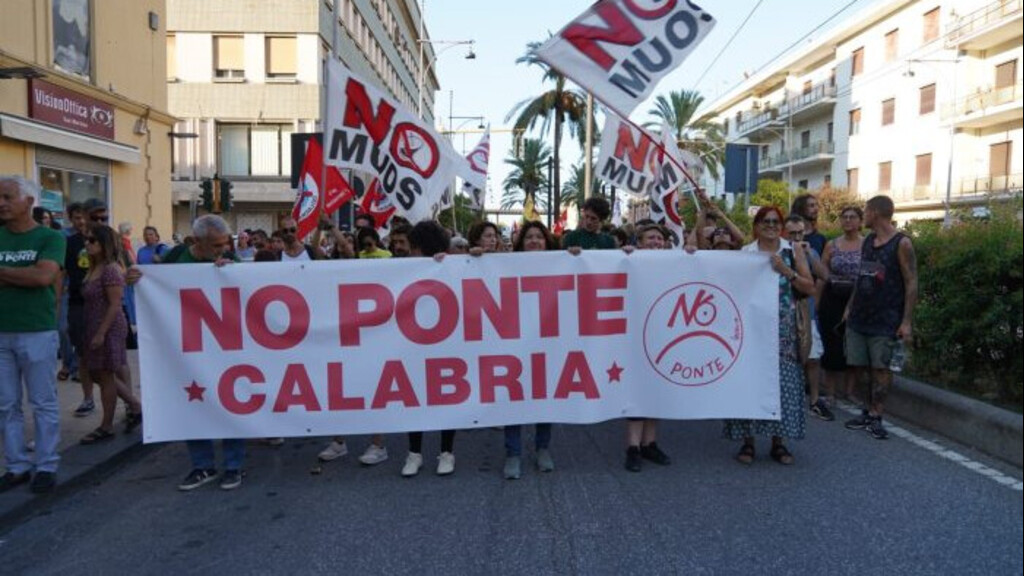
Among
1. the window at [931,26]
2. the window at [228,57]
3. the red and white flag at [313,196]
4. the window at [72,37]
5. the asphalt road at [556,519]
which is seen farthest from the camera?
the window at [931,26]

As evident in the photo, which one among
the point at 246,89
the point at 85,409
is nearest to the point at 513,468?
the point at 85,409

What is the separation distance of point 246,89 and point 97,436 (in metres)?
28.4

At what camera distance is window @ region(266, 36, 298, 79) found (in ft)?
104

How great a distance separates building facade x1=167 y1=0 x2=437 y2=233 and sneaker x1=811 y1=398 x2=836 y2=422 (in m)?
28.0

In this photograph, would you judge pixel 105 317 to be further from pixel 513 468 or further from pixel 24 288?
pixel 513 468

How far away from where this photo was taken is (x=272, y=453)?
6.10m

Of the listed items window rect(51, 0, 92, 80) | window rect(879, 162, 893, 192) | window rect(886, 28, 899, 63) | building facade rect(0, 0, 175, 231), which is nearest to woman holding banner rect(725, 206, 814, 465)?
building facade rect(0, 0, 175, 231)

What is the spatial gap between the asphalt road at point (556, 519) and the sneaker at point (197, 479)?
0.21 ft

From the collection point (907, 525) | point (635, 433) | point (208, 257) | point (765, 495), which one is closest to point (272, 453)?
point (208, 257)

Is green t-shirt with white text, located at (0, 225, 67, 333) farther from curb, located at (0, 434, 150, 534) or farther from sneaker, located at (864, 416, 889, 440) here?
sneaker, located at (864, 416, 889, 440)

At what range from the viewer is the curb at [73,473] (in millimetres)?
4676

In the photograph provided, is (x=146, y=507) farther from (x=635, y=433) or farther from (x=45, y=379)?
(x=635, y=433)

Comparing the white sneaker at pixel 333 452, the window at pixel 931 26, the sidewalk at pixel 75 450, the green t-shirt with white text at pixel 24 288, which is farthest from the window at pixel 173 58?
the window at pixel 931 26

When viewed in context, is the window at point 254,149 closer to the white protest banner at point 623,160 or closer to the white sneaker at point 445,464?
the white protest banner at point 623,160
